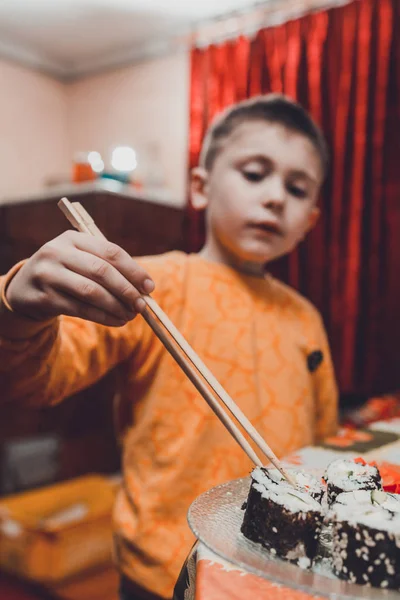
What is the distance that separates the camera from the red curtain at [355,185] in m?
1.75

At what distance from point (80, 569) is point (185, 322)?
1.36 m

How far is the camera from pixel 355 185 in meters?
1.79

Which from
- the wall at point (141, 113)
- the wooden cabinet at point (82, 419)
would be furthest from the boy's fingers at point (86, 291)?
the wall at point (141, 113)

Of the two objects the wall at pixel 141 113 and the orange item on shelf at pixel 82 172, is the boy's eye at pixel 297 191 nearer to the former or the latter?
the orange item on shelf at pixel 82 172

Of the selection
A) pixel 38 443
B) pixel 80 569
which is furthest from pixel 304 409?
pixel 38 443

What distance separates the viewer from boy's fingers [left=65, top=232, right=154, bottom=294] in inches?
19.8

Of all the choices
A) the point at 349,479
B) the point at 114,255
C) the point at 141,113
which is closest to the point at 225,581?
the point at 349,479

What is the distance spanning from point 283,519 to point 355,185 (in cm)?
155

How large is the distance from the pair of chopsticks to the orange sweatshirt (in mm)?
139

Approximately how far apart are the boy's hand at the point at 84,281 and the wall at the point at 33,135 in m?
1.83

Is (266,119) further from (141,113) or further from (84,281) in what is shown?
(141,113)

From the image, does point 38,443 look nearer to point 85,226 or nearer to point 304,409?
point 304,409

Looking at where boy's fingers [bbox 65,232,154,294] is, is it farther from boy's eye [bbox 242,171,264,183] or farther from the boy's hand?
boy's eye [bbox 242,171,264,183]

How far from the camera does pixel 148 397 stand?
→ 81 centimetres
